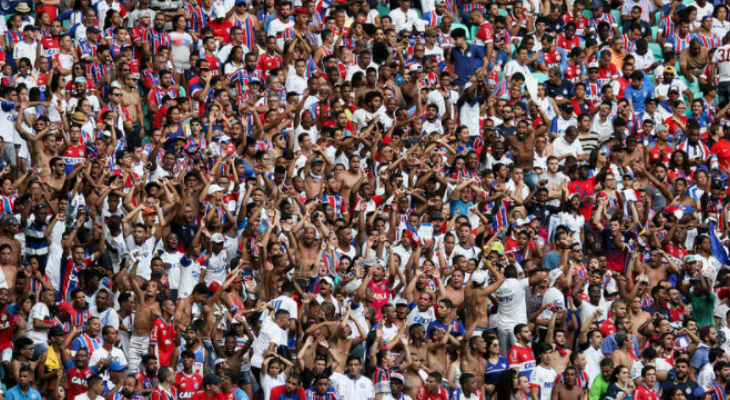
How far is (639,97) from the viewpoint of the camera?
27.4 meters

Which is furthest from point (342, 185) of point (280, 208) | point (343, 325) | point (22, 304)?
point (22, 304)

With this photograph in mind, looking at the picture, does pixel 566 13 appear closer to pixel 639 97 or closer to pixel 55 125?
pixel 639 97

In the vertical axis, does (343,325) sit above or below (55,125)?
below

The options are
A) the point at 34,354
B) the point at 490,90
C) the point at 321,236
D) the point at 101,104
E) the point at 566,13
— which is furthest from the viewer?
the point at 566,13

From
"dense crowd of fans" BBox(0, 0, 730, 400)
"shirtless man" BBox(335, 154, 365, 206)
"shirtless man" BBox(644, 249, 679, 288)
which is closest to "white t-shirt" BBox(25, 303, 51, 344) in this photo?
"dense crowd of fans" BBox(0, 0, 730, 400)

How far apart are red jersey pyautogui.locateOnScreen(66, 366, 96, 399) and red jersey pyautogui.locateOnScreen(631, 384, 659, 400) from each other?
650 centimetres

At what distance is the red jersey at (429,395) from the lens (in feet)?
68.7

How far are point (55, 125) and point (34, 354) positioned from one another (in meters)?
4.11

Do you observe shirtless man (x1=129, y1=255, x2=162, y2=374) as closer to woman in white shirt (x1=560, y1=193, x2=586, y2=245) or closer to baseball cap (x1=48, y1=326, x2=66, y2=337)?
baseball cap (x1=48, y1=326, x2=66, y2=337)

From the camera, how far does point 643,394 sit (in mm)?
21500

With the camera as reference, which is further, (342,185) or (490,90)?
(490,90)

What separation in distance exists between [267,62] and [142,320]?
6097 millimetres

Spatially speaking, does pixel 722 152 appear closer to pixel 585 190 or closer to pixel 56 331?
pixel 585 190

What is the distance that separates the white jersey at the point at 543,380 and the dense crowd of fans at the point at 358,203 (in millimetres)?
27
